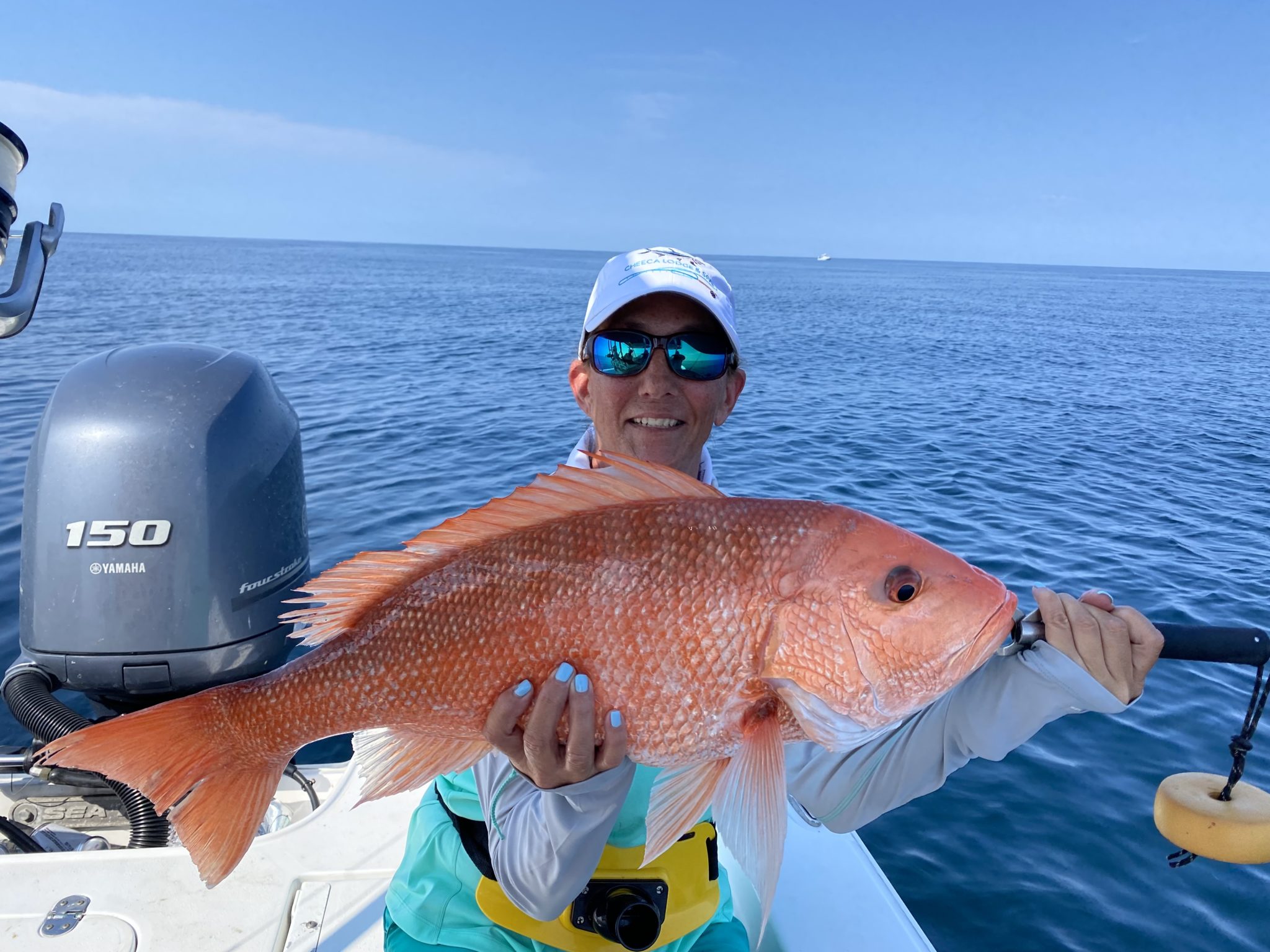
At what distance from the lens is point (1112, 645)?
6.01ft

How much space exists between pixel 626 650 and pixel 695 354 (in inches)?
54.3

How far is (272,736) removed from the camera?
187 cm

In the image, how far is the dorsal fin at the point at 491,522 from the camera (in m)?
1.91

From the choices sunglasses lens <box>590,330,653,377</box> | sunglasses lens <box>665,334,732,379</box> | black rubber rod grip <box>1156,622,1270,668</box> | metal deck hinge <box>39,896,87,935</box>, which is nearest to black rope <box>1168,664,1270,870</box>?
black rubber rod grip <box>1156,622,1270,668</box>

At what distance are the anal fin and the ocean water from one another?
5.69 ft

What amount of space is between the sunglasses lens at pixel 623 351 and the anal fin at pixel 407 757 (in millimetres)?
1407

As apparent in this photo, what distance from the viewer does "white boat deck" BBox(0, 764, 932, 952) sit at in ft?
8.53

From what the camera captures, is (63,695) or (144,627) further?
(63,695)

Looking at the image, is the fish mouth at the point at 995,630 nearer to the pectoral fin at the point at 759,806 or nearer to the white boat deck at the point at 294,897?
the pectoral fin at the point at 759,806

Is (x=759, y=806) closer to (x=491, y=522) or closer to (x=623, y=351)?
(x=491, y=522)

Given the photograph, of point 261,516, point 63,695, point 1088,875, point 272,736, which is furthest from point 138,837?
point 1088,875

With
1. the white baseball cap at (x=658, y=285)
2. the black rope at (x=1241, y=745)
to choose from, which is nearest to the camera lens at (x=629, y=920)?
the black rope at (x=1241, y=745)

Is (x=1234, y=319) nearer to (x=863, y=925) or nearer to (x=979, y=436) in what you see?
(x=979, y=436)

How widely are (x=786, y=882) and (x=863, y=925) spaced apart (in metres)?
0.33
